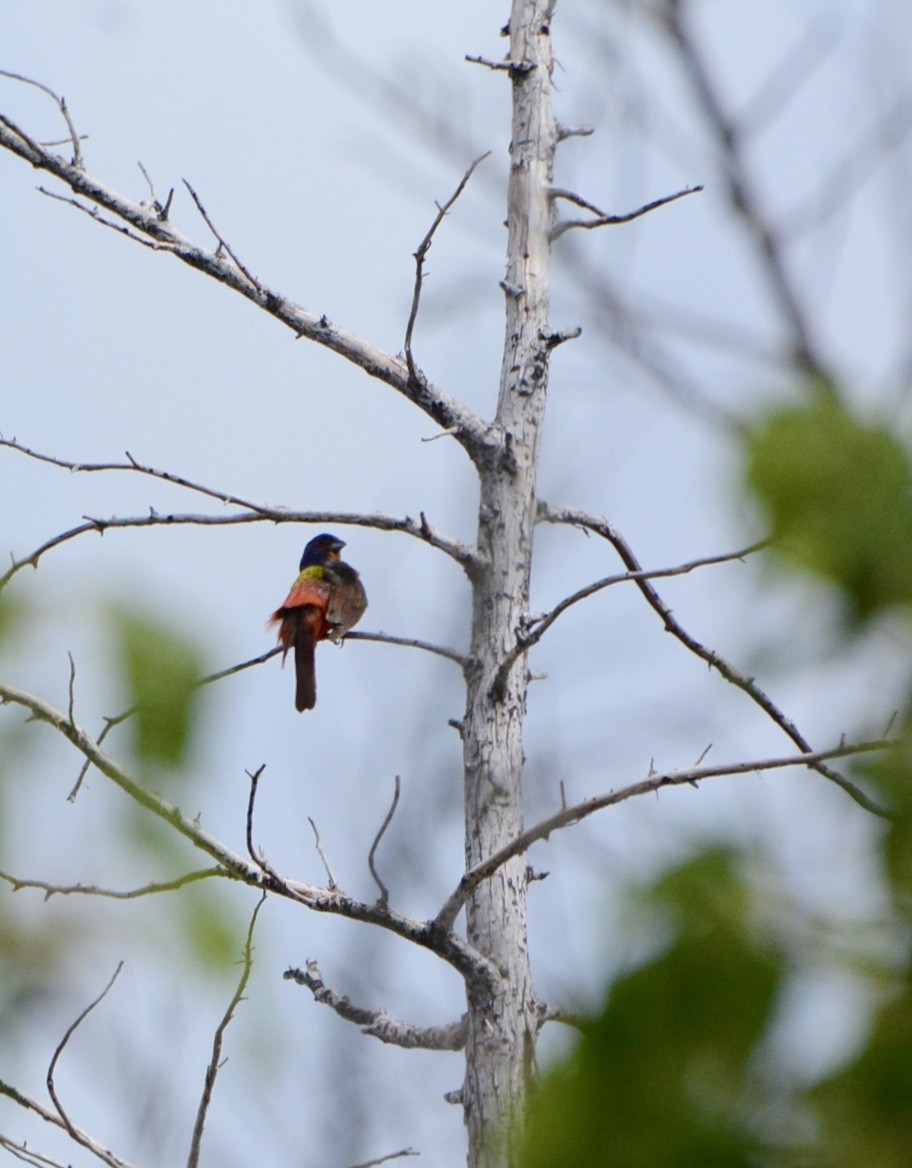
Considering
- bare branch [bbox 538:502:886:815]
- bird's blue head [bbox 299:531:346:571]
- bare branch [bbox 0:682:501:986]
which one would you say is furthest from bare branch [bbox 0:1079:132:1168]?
bird's blue head [bbox 299:531:346:571]

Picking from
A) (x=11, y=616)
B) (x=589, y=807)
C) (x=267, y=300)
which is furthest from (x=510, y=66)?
(x=11, y=616)

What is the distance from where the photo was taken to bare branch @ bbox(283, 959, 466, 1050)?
4.71 m

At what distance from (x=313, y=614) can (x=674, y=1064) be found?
5.65 metres

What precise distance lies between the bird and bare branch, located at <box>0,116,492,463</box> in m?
1.37

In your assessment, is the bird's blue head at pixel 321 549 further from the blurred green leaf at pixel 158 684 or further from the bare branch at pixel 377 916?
the blurred green leaf at pixel 158 684

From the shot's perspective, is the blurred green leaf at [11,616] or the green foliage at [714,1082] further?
the blurred green leaf at [11,616]

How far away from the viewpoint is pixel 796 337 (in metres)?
1.01

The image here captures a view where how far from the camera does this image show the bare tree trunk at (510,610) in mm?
4445

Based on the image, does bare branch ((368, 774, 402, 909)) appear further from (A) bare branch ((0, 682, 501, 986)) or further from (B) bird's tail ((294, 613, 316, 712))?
(B) bird's tail ((294, 613, 316, 712))

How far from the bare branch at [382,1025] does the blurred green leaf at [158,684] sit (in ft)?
13.4

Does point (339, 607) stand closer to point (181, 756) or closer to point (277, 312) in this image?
point (277, 312)

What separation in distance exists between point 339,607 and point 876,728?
18.6 feet

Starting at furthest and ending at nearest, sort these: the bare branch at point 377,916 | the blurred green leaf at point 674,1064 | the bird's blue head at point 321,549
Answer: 1. the bird's blue head at point 321,549
2. the bare branch at point 377,916
3. the blurred green leaf at point 674,1064

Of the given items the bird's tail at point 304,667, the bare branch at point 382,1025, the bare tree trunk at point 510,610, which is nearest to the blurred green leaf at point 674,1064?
the bare tree trunk at point 510,610
